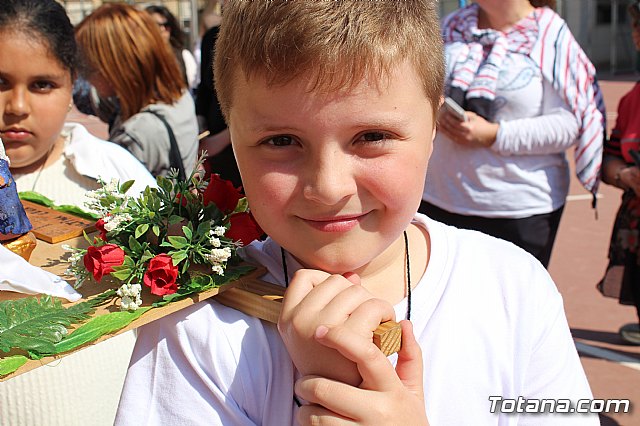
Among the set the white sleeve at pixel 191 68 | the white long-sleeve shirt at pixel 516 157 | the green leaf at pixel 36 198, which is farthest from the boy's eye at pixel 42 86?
the white sleeve at pixel 191 68

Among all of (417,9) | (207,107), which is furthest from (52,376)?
(207,107)

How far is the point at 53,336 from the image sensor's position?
1.32 meters

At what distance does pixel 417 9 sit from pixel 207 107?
180 inches

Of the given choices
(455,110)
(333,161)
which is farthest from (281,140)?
(455,110)

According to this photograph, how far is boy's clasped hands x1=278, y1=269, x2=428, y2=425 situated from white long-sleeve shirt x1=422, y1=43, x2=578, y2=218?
8.12 ft

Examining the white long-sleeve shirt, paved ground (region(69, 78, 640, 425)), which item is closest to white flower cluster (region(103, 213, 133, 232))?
the white long-sleeve shirt

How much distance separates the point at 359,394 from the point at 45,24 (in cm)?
195

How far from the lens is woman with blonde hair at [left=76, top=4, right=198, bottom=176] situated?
4.46m

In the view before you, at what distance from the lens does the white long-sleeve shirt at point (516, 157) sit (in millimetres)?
3613

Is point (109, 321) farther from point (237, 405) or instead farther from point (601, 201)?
point (601, 201)

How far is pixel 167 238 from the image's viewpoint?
160 centimetres

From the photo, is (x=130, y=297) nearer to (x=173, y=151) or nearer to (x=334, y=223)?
(x=334, y=223)

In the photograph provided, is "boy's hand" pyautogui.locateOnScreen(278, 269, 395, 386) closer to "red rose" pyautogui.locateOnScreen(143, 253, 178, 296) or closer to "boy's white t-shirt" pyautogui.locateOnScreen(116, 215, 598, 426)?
"boy's white t-shirt" pyautogui.locateOnScreen(116, 215, 598, 426)

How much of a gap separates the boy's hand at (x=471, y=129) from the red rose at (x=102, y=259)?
7.68 feet
